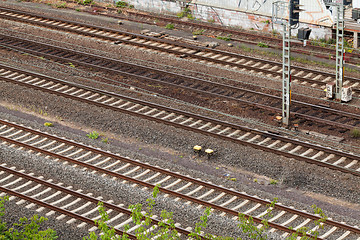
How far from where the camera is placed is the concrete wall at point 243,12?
30.4 meters

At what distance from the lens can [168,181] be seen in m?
17.7

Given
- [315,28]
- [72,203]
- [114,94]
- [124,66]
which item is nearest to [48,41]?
[124,66]

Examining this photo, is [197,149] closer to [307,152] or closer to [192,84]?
[307,152]

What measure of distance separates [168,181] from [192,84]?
8.23 metres

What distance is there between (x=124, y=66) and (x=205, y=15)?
958cm

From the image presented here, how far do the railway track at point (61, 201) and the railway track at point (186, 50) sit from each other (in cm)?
1207

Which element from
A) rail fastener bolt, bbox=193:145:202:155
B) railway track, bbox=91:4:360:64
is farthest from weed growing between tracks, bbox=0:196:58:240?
railway track, bbox=91:4:360:64

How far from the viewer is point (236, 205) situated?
16.4 m

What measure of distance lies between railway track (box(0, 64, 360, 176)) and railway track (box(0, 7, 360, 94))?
219 inches

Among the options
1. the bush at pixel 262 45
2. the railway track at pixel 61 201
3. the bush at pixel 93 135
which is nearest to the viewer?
the railway track at pixel 61 201

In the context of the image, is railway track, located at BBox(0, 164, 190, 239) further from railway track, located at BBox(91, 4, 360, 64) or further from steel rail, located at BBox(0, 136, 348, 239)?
railway track, located at BBox(91, 4, 360, 64)

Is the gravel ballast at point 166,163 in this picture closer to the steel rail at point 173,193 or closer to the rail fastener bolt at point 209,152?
the rail fastener bolt at point 209,152

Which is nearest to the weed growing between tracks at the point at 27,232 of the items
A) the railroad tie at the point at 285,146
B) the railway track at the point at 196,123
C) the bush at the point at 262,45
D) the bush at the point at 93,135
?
the bush at the point at 93,135

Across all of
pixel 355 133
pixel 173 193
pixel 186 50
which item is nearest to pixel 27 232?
pixel 173 193
